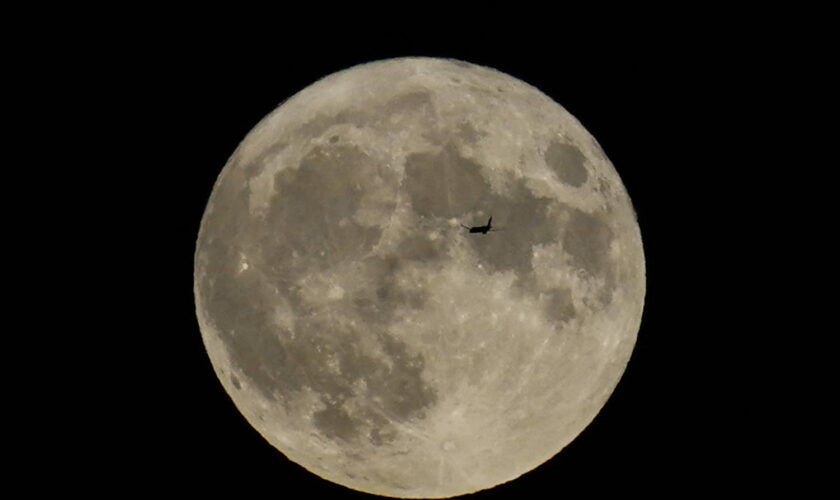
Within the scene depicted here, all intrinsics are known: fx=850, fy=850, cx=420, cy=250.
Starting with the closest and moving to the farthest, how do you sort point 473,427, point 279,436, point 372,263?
point 372,263, point 473,427, point 279,436

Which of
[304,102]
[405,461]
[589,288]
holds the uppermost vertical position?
[304,102]

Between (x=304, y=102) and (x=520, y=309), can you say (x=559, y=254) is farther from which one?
(x=304, y=102)

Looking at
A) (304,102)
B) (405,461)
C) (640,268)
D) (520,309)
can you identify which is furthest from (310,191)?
(640,268)

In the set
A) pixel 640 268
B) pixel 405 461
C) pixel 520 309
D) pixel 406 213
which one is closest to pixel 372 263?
pixel 406 213

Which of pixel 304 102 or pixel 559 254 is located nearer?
pixel 559 254

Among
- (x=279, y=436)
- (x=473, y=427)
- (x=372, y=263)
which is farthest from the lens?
(x=279, y=436)

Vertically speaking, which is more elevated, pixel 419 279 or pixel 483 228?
pixel 483 228

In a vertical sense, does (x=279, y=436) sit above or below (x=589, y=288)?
below
